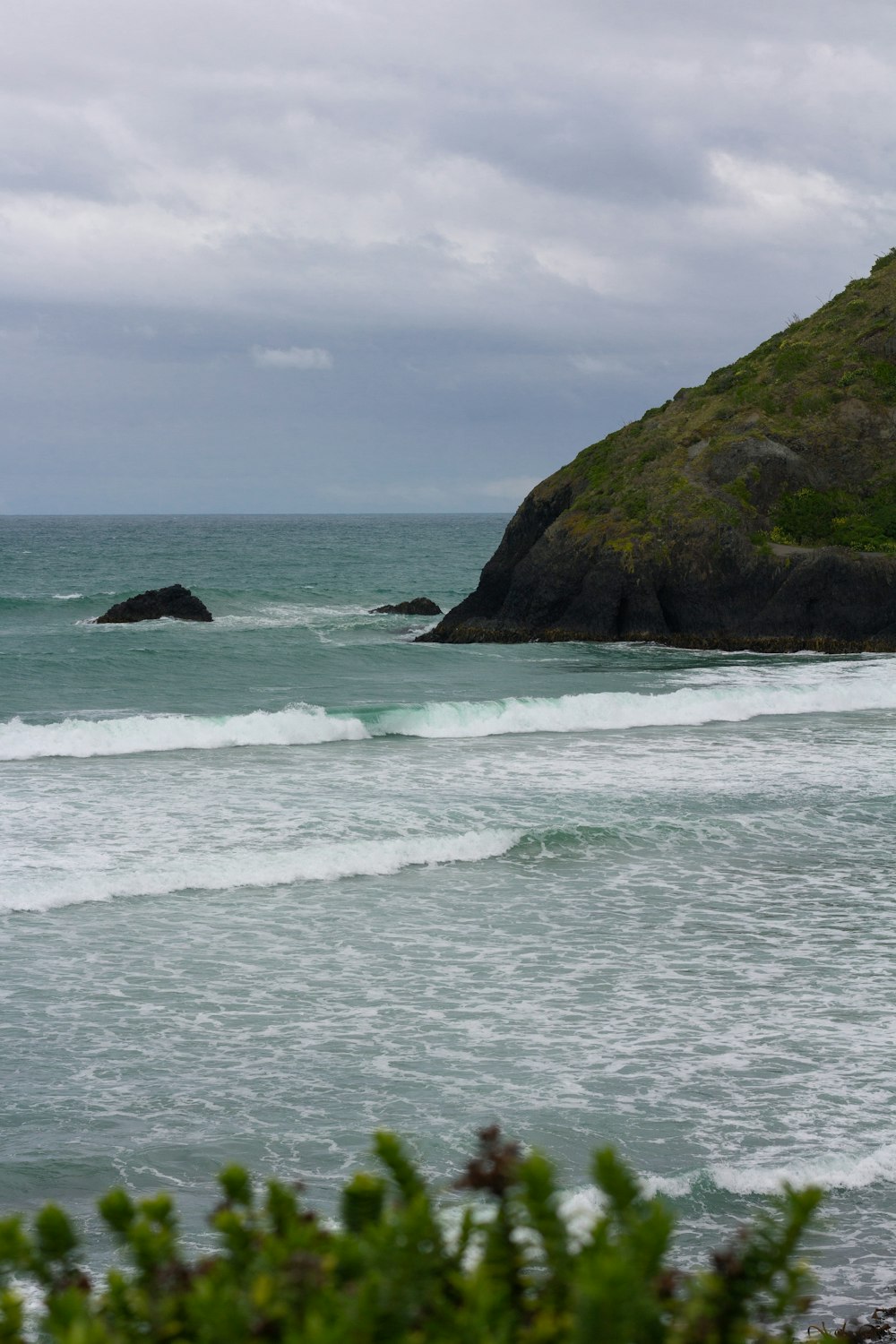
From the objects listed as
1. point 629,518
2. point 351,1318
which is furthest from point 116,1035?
point 629,518

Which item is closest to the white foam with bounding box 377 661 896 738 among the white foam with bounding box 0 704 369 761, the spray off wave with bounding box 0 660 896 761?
the spray off wave with bounding box 0 660 896 761

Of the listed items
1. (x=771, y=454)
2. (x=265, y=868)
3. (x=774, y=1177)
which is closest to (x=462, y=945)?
(x=265, y=868)

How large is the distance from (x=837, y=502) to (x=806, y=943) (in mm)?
34362

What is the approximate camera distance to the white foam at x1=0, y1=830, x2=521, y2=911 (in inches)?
587

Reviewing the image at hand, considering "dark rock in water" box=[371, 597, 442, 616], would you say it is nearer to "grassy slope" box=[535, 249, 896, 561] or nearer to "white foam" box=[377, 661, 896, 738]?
"grassy slope" box=[535, 249, 896, 561]

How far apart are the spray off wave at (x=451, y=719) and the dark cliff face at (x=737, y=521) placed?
31.0 ft

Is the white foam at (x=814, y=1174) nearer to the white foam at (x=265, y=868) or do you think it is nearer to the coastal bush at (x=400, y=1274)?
the coastal bush at (x=400, y=1274)

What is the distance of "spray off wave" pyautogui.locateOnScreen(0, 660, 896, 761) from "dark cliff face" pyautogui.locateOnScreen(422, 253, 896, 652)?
31.0 ft

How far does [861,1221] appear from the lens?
7371mm

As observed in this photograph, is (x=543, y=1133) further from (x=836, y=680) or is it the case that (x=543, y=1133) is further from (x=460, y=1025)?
(x=836, y=680)

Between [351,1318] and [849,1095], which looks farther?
[849,1095]

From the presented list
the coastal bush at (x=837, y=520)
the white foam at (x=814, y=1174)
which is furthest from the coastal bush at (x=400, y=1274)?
the coastal bush at (x=837, y=520)

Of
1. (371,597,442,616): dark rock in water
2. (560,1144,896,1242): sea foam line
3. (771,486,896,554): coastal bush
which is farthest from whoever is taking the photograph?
(371,597,442,616): dark rock in water

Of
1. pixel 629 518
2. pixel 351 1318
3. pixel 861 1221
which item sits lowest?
pixel 861 1221
